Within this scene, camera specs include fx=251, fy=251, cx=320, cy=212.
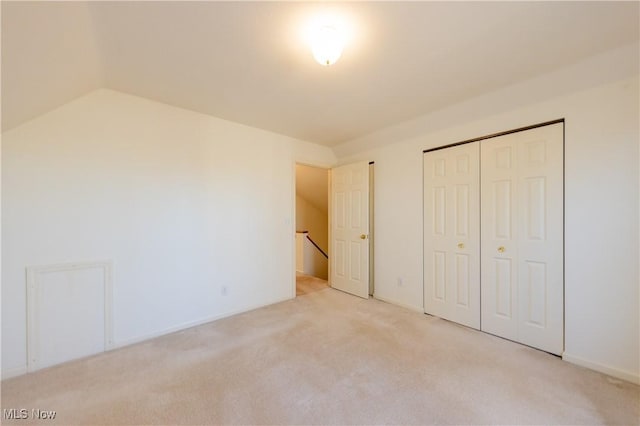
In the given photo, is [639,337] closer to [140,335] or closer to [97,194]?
[140,335]

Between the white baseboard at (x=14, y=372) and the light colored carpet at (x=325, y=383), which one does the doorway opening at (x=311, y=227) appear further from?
the white baseboard at (x=14, y=372)

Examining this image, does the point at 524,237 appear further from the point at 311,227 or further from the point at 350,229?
the point at 311,227

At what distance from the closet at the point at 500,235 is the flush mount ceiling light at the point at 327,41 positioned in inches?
74.5

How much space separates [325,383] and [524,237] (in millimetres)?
2159

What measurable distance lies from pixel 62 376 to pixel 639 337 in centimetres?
416

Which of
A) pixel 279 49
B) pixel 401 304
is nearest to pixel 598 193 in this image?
pixel 401 304

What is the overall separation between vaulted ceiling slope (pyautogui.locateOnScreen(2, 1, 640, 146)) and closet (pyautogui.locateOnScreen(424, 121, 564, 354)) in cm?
68

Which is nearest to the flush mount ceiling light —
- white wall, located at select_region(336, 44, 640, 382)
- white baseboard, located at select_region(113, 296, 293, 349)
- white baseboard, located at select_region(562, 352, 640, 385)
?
white wall, located at select_region(336, 44, 640, 382)

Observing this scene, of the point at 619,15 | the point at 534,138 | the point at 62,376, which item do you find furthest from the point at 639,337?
the point at 62,376

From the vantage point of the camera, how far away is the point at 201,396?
164 centimetres

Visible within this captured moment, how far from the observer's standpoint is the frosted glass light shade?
1506mm

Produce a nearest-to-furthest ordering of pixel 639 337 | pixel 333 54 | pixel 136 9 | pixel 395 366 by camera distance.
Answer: pixel 136 9 → pixel 333 54 → pixel 639 337 → pixel 395 366

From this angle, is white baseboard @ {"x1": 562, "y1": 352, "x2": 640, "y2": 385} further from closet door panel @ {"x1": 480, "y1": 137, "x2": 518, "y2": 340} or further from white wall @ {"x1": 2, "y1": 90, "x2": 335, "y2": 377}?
white wall @ {"x1": 2, "y1": 90, "x2": 335, "y2": 377}

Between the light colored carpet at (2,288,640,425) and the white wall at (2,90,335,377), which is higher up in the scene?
the white wall at (2,90,335,377)
